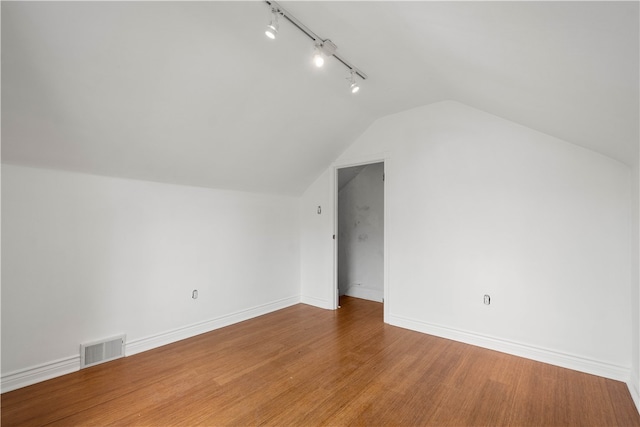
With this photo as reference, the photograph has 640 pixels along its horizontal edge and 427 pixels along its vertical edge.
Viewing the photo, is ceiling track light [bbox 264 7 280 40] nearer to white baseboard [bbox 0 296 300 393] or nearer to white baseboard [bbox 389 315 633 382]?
white baseboard [bbox 0 296 300 393]

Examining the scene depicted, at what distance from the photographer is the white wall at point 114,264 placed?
2105 mm

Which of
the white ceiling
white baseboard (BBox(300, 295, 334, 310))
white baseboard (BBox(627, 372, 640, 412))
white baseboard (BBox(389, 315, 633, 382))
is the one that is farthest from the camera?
white baseboard (BBox(300, 295, 334, 310))

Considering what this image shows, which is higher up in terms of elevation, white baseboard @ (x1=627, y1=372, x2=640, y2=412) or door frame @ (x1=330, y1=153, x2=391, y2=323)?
door frame @ (x1=330, y1=153, x2=391, y2=323)

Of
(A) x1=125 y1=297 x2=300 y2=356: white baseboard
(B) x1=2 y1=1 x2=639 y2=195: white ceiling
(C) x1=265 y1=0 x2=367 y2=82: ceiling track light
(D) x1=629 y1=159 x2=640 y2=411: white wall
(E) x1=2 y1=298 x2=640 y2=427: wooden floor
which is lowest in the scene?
(E) x1=2 y1=298 x2=640 y2=427: wooden floor

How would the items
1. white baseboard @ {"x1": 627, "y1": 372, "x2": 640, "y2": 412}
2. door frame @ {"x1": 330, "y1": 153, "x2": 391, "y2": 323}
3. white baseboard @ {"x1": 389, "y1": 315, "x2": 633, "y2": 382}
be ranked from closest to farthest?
white baseboard @ {"x1": 627, "y1": 372, "x2": 640, "y2": 412} < white baseboard @ {"x1": 389, "y1": 315, "x2": 633, "y2": 382} < door frame @ {"x1": 330, "y1": 153, "x2": 391, "y2": 323}

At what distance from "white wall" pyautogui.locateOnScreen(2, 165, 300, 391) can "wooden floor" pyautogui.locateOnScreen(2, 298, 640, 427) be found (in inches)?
10.6

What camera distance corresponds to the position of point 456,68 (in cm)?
209

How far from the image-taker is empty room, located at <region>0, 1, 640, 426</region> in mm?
1637

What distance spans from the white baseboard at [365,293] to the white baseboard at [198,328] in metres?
1.13

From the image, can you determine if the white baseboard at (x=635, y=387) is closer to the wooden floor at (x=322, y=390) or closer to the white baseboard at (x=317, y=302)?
the wooden floor at (x=322, y=390)

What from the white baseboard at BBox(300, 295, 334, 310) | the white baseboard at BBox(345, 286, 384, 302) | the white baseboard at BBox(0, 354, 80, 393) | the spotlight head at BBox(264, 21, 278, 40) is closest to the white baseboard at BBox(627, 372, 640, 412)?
the white baseboard at BBox(345, 286, 384, 302)

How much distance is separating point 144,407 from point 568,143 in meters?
3.91

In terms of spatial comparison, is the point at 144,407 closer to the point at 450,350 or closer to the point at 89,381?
the point at 89,381

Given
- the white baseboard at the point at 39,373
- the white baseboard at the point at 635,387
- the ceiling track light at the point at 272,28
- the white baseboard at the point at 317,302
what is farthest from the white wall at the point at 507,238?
the white baseboard at the point at 39,373
